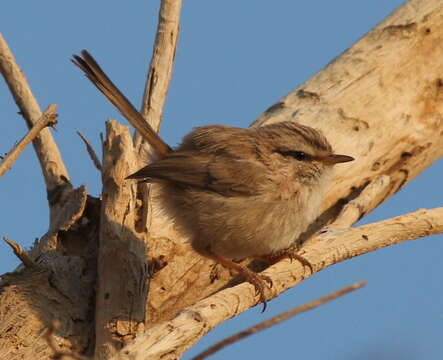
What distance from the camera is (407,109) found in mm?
6559

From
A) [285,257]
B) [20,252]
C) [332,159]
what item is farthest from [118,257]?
[332,159]

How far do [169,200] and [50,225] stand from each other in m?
0.93

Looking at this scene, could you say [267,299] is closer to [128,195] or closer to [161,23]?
[128,195]

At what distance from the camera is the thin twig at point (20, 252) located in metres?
4.40

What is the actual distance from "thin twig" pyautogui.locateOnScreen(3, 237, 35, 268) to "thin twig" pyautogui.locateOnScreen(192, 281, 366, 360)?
244cm

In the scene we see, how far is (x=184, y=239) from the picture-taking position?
18.5 ft

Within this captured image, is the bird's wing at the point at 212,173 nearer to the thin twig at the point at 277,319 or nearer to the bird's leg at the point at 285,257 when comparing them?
the bird's leg at the point at 285,257

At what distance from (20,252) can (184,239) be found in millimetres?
1403

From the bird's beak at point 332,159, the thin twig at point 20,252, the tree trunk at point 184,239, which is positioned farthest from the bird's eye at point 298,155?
the thin twig at point 20,252

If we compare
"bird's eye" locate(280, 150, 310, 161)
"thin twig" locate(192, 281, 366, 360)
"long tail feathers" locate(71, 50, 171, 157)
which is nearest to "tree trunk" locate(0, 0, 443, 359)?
"long tail feathers" locate(71, 50, 171, 157)

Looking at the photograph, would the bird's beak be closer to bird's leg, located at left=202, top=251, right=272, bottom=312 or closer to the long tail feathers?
bird's leg, located at left=202, top=251, right=272, bottom=312

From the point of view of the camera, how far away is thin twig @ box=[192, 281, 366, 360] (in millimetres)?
2178

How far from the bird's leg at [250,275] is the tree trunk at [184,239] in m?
0.09

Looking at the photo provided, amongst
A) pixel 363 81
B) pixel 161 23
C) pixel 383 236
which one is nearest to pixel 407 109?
pixel 363 81
